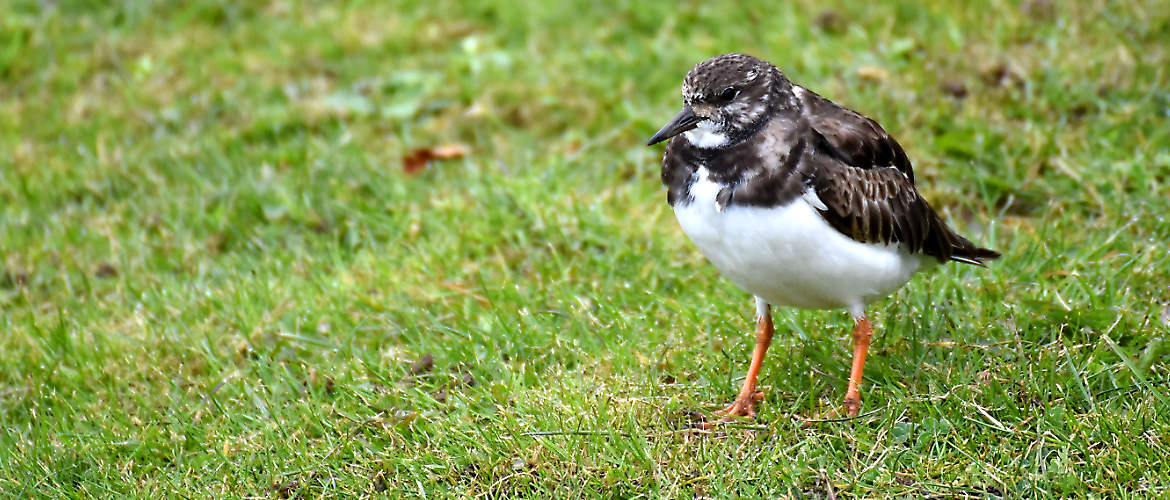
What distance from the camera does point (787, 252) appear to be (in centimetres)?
357

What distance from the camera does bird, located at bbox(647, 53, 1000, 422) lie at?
3568mm

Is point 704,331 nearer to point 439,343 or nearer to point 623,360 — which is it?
point 623,360

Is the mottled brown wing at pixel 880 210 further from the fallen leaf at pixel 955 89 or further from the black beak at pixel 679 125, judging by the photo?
the fallen leaf at pixel 955 89

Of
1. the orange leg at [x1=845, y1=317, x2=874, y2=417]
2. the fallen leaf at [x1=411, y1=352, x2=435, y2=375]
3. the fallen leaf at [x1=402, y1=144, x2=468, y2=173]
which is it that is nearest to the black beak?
the orange leg at [x1=845, y1=317, x2=874, y2=417]

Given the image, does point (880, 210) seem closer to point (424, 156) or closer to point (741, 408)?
point (741, 408)

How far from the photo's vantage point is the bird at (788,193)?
3568 millimetres

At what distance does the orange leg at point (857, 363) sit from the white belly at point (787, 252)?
0.13m

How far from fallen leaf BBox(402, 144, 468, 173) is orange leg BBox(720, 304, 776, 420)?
2577 mm

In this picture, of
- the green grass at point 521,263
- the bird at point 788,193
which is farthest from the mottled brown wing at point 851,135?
the green grass at point 521,263

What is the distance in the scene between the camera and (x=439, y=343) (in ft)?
15.4

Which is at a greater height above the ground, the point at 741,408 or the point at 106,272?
the point at 741,408

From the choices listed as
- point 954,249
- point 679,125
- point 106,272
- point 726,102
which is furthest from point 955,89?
point 106,272

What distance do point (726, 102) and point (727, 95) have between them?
22 millimetres

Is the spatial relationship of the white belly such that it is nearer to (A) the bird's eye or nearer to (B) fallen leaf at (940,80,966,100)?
(A) the bird's eye
